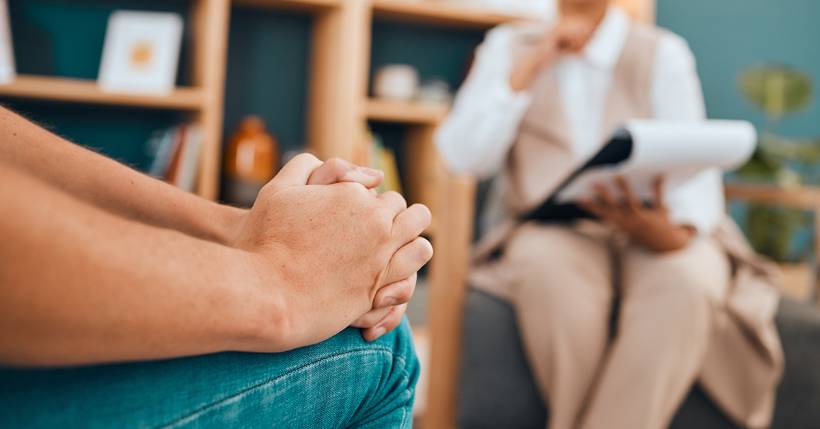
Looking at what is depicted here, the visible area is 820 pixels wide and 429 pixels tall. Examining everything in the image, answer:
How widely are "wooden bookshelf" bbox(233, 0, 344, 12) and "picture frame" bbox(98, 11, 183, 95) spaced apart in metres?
0.26

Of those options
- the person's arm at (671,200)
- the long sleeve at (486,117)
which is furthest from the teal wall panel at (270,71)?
the person's arm at (671,200)

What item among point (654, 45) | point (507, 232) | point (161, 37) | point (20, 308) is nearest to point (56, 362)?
point (20, 308)

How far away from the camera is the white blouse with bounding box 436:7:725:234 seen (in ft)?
5.39

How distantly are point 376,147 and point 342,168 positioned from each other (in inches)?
70.9

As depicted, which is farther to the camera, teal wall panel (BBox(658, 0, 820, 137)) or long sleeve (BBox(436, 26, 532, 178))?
teal wall panel (BBox(658, 0, 820, 137))

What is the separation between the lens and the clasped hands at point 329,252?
0.52 metres

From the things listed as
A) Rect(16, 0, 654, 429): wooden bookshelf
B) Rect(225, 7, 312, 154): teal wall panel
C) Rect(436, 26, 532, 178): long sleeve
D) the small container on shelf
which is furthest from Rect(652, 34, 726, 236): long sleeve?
→ Rect(225, 7, 312, 154): teal wall panel

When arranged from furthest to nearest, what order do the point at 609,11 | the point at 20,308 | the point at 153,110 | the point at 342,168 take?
the point at 153,110, the point at 609,11, the point at 342,168, the point at 20,308

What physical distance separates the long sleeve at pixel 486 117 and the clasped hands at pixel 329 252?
0.99 metres

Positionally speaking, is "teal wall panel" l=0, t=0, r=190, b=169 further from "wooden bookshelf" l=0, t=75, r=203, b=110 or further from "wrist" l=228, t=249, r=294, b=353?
"wrist" l=228, t=249, r=294, b=353

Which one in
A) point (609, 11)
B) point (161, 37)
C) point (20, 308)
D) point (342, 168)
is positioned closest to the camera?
point (20, 308)

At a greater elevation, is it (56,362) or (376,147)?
(56,362)

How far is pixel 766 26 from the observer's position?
3188mm

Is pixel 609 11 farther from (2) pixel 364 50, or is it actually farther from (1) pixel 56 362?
(1) pixel 56 362
